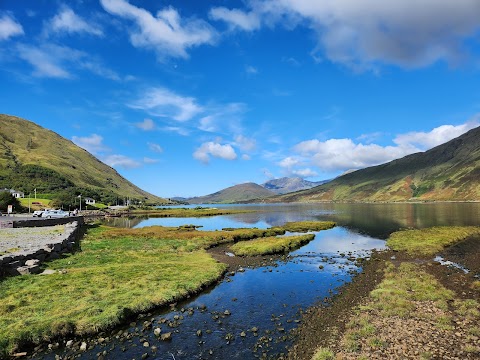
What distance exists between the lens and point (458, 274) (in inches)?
1599

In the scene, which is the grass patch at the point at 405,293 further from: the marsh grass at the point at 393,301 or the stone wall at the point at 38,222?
the stone wall at the point at 38,222

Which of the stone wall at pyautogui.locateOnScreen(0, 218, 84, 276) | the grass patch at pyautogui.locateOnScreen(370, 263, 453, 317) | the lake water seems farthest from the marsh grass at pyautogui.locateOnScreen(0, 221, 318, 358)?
the grass patch at pyautogui.locateOnScreen(370, 263, 453, 317)

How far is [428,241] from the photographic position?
67.2 meters

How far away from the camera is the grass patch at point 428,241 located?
194 feet

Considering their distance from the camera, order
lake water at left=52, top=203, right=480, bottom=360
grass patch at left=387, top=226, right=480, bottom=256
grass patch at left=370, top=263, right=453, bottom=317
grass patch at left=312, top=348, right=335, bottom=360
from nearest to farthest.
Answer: grass patch at left=312, top=348, right=335, bottom=360, lake water at left=52, top=203, right=480, bottom=360, grass patch at left=370, top=263, right=453, bottom=317, grass patch at left=387, top=226, right=480, bottom=256

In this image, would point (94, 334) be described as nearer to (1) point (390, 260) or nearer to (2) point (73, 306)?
(2) point (73, 306)

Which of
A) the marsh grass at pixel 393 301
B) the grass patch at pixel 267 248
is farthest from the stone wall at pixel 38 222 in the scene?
the marsh grass at pixel 393 301

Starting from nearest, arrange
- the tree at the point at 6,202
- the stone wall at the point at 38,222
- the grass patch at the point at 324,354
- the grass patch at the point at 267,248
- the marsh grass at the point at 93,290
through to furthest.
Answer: the grass patch at the point at 324,354
the marsh grass at the point at 93,290
the grass patch at the point at 267,248
the stone wall at the point at 38,222
the tree at the point at 6,202

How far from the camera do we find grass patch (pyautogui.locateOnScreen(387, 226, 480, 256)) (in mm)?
59125

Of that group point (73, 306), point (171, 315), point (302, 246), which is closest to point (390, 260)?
point (302, 246)

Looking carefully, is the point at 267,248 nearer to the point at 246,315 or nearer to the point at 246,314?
the point at 246,314

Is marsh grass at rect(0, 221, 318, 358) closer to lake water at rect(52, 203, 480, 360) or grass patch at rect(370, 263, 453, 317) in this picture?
lake water at rect(52, 203, 480, 360)

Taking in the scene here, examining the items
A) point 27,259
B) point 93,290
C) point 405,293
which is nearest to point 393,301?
point 405,293

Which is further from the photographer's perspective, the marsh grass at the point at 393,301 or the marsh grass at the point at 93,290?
the marsh grass at the point at 93,290
